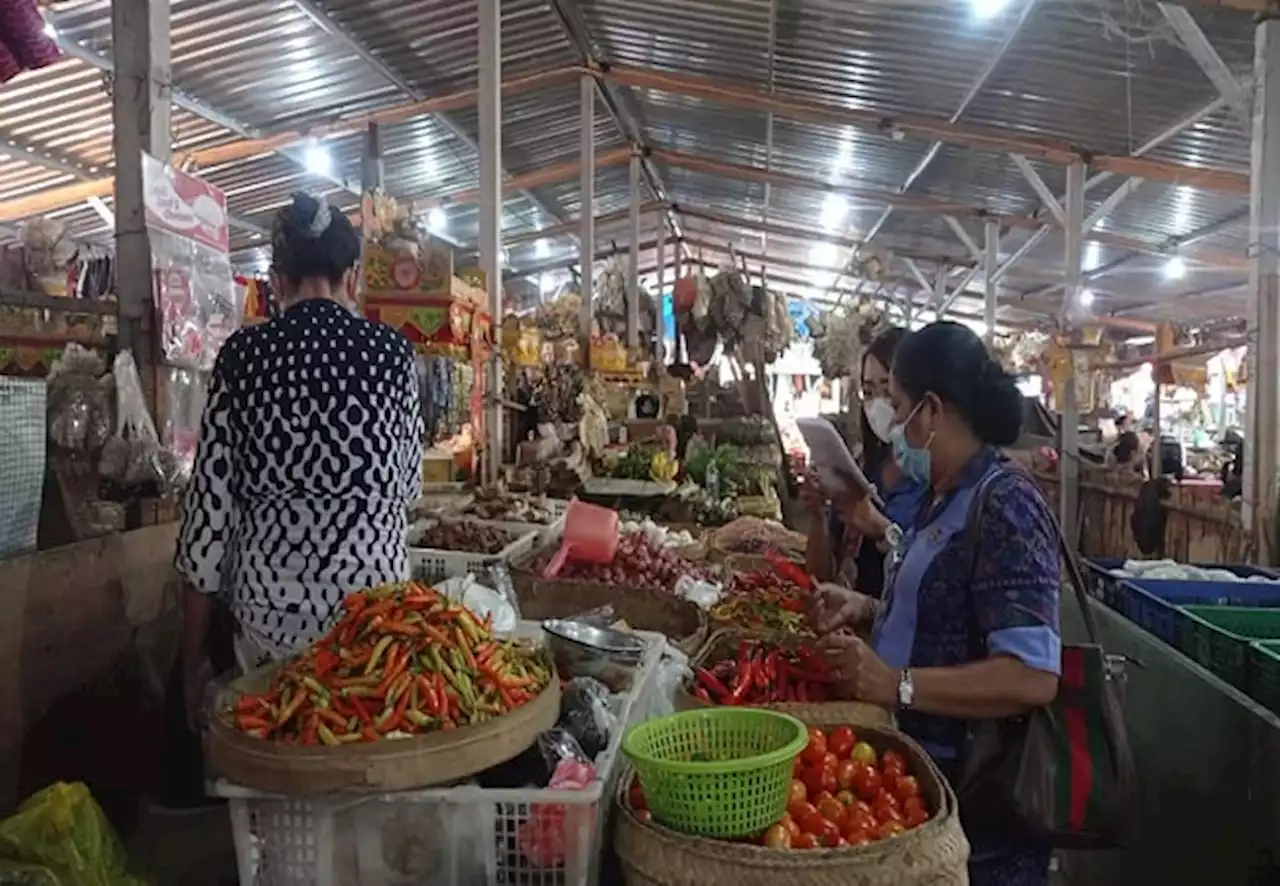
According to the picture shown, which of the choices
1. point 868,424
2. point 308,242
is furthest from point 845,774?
point 868,424

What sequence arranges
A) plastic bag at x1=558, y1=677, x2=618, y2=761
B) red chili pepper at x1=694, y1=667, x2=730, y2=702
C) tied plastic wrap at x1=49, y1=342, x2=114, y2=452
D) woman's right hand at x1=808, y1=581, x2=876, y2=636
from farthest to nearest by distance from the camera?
1. tied plastic wrap at x1=49, y1=342, x2=114, y2=452
2. woman's right hand at x1=808, y1=581, x2=876, y2=636
3. red chili pepper at x1=694, y1=667, x2=730, y2=702
4. plastic bag at x1=558, y1=677, x2=618, y2=761

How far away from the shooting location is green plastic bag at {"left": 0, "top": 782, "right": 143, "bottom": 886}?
1751 mm

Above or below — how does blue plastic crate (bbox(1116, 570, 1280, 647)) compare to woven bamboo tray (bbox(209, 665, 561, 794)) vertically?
below

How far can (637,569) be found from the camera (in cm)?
435

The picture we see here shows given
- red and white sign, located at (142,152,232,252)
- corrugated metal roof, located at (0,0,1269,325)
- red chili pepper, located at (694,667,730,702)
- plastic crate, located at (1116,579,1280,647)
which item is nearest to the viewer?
red chili pepper, located at (694,667,730,702)

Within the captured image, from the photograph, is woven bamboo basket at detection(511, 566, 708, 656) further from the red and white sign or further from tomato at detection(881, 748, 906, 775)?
the red and white sign

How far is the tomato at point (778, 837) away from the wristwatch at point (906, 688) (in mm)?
425

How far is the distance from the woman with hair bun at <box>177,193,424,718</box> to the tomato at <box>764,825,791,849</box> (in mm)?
1147

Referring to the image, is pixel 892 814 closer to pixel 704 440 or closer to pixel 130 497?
pixel 130 497

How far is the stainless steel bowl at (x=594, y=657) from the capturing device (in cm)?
239

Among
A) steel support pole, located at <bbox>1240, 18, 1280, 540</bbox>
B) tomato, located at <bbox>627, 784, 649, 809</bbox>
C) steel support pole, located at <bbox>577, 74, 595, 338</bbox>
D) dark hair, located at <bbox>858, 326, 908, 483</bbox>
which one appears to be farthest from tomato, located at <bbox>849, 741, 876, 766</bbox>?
steel support pole, located at <bbox>577, 74, 595, 338</bbox>

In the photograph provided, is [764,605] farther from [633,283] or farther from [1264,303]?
[633,283]

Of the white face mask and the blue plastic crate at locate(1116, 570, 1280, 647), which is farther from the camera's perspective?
the blue plastic crate at locate(1116, 570, 1280, 647)

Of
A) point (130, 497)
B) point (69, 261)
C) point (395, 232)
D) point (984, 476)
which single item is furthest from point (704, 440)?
point (984, 476)
